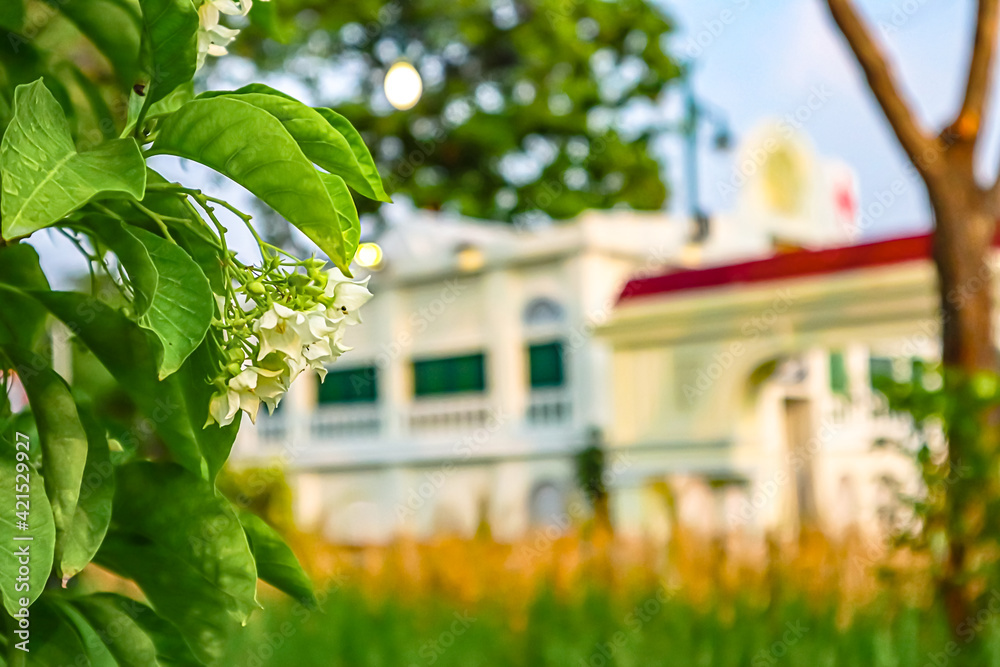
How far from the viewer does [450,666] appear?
10.4 ft

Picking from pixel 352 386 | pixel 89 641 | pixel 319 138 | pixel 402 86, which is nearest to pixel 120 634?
pixel 89 641

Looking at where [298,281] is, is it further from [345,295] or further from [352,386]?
[352,386]

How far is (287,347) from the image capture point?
649mm

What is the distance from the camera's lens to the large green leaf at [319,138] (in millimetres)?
682

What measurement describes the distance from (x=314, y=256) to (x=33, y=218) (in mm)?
169

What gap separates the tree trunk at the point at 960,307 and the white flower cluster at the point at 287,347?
10.3ft

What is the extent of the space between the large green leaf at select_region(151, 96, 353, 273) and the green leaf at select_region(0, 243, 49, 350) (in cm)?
16

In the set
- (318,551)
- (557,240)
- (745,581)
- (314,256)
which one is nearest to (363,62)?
(557,240)

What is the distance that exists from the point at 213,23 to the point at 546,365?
10.7 meters

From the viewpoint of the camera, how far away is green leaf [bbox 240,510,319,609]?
0.85 metres

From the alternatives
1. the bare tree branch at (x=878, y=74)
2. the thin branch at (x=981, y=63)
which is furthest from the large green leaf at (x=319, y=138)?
the thin branch at (x=981, y=63)

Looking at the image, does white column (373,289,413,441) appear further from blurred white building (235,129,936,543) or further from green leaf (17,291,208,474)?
green leaf (17,291,208,474)

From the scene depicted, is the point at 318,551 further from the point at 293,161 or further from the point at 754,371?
the point at 754,371

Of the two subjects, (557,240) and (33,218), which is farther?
(557,240)
